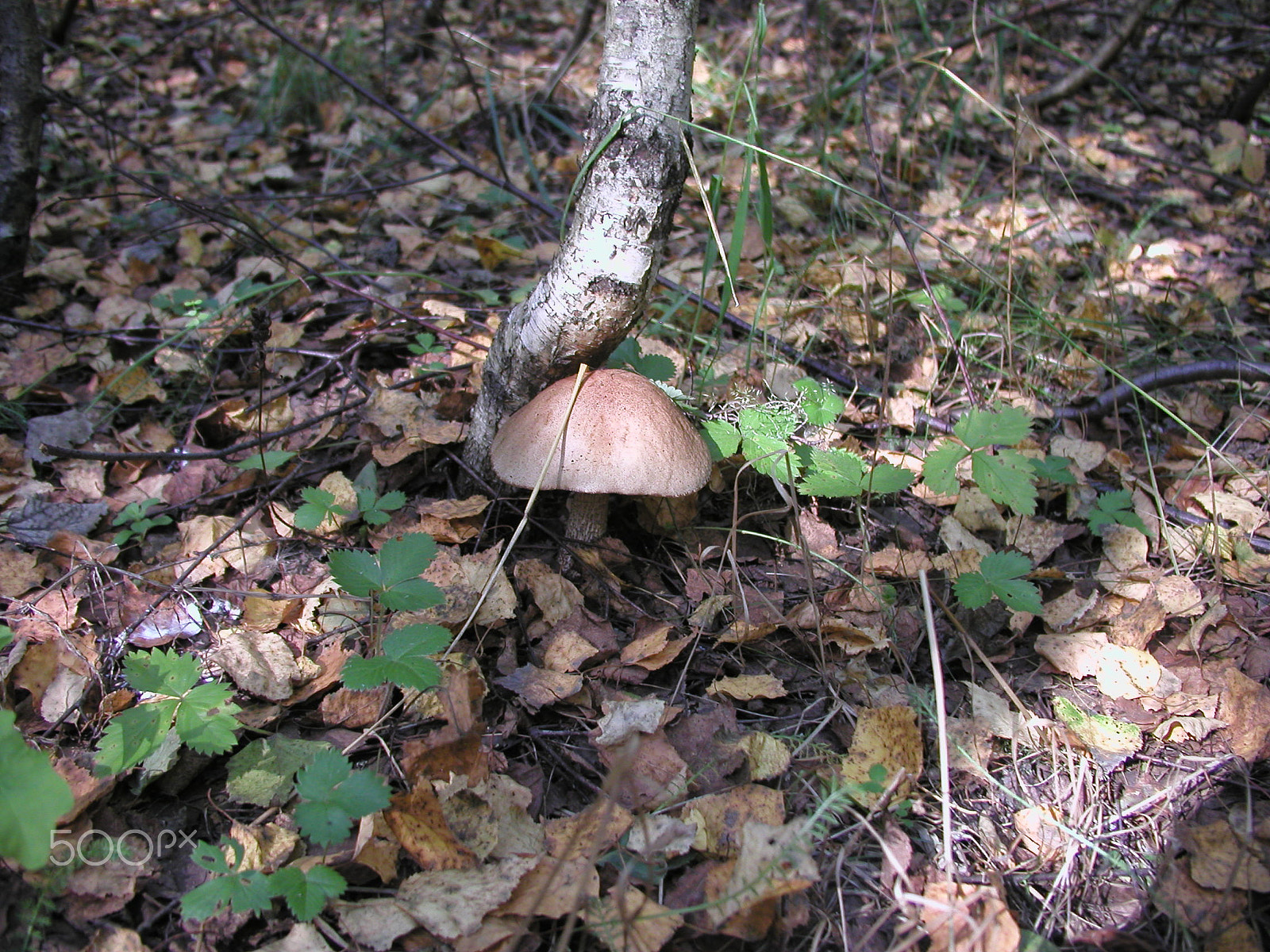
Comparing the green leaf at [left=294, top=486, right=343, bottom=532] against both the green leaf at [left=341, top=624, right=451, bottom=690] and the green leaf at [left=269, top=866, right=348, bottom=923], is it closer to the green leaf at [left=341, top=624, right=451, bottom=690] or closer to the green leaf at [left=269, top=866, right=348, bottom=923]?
the green leaf at [left=341, top=624, right=451, bottom=690]

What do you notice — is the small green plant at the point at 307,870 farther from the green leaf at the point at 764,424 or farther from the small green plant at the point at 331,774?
the green leaf at the point at 764,424

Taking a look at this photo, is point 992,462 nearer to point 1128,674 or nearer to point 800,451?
point 800,451

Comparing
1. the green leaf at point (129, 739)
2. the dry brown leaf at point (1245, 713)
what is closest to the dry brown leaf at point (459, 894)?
the green leaf at point (129, 739)

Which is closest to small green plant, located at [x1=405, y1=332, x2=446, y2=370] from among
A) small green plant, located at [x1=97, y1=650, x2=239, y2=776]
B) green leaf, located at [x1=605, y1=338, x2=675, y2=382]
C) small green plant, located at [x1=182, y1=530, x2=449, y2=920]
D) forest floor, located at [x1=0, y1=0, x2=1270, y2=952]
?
forest floor, located at [x1=0, y1=0, x2=1270, y2=952]

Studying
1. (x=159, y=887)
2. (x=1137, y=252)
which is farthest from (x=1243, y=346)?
(x=159, y=887)

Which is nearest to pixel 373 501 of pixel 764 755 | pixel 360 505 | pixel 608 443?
pixel 360 505
